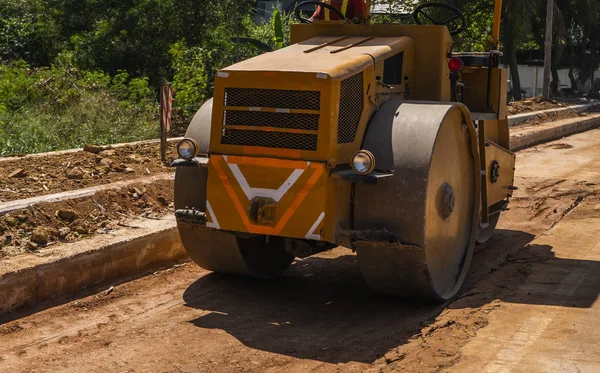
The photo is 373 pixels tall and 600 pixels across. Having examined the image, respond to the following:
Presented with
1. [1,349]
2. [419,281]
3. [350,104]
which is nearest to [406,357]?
[419,281]

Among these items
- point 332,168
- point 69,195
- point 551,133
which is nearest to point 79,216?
point 69,195

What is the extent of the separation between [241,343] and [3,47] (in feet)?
66.4

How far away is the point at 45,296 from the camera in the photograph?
712 cm

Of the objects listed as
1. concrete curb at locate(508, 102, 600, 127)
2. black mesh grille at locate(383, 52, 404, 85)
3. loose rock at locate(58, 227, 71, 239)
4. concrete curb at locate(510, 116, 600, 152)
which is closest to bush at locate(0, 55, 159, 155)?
loose rock at locate(58, 227, 71, 239)

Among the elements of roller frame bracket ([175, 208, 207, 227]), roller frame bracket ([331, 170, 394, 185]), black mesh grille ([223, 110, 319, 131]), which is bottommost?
roller frame bracket ([175, 208, 207, 227])

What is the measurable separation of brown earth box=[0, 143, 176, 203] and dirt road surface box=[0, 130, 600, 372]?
1887 mm

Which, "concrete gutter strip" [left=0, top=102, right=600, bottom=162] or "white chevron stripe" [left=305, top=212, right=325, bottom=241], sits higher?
"white chevron stripe" [left=305, top=212, right=325, bottom=241]

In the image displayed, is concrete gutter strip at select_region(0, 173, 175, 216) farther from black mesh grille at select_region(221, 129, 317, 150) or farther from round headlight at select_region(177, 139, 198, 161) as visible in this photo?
black mesh grille at select_region(221, 129, 317, 150)

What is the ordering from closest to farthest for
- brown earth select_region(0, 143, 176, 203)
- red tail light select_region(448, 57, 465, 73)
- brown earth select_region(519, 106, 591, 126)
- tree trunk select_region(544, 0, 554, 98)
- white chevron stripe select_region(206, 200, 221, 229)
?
white chevron stripe select_region(206, 200, 221, 229), red tail light select_region(448, 57, 465, 73), brown earth select_region(0, 143, 176, 203), brown earth select_region(519, 106, 591, 126), tree trunk select_region(544, 0, 554, 98)

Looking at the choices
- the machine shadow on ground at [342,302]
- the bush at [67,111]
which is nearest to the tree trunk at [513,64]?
the bush at [67,111]

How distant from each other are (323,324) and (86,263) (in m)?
2.15

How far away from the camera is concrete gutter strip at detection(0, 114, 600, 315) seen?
6.86 meters

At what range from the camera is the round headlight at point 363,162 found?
248 inches

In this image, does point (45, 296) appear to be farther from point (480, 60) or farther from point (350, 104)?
point (480, 60)
